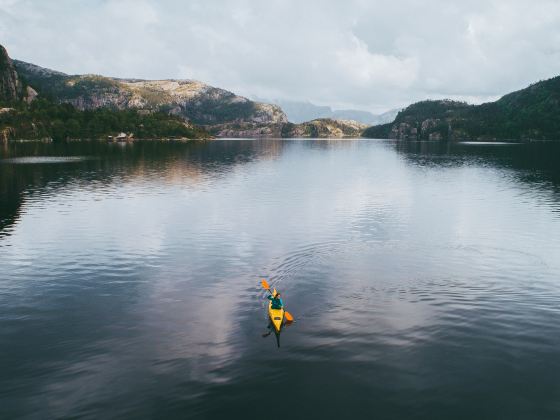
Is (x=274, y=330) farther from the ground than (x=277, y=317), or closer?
closer

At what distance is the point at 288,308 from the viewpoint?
39938mm

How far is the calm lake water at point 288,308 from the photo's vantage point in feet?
87.3

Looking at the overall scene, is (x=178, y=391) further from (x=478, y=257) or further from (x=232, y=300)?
(x=478, y=257)

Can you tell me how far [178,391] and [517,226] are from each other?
223 ft

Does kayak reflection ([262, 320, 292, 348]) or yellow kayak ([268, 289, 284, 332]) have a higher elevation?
yellow kayak ([268, 289, 284, 332])

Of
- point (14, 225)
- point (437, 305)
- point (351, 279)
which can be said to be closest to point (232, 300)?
point (351, 279)

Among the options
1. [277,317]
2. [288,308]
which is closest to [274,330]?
[277,317]

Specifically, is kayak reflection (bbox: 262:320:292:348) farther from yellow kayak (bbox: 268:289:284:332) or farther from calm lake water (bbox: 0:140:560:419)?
calm lake water (bbox: 0:140:560:419)

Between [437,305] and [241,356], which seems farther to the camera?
[437,305]

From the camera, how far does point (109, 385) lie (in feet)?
90.5

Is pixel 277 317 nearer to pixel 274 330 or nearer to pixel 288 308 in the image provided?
pixel 274 330

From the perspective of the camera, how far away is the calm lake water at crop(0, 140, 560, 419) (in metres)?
26.6

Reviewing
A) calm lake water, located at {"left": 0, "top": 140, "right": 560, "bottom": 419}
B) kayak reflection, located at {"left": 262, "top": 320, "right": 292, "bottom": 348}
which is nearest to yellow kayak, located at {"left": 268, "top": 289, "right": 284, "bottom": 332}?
kayak reflection, located at {"left": 262, "top": 320, "right": 292, "bottom": 348}

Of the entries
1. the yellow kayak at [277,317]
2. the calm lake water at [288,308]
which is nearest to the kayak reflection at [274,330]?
the yellow kayak at [277,317]
